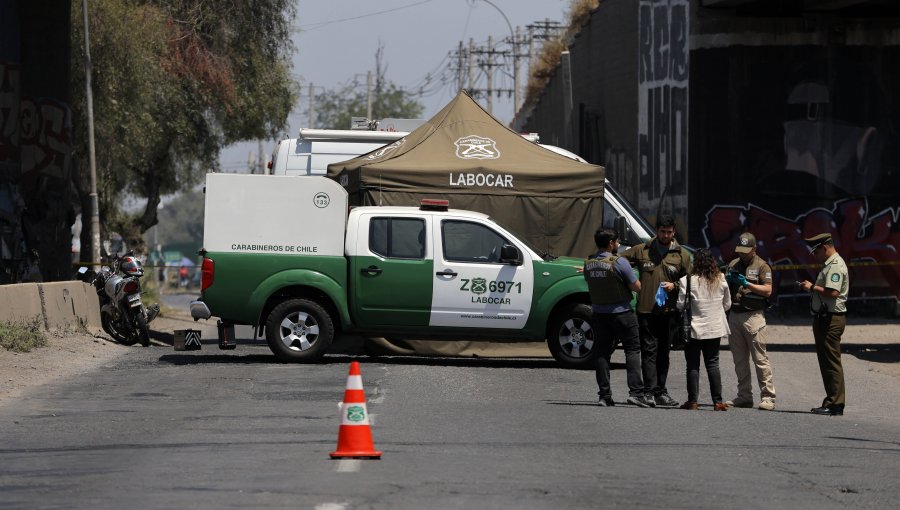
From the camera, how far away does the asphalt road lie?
8242mm

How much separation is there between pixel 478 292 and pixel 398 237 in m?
1.19

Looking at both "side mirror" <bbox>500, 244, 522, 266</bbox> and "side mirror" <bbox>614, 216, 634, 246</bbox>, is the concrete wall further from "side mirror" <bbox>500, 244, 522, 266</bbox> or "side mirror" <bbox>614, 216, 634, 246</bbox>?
"side mirror" <bbox>614, 216, 634, 246</bbox>

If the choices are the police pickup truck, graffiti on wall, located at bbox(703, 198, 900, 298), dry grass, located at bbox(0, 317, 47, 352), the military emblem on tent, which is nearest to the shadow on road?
the police pickup truck

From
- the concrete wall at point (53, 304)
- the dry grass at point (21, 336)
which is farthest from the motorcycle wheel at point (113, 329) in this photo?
the dry grass at point (21, 336)

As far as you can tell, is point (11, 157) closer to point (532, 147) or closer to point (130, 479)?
point (532, 147)

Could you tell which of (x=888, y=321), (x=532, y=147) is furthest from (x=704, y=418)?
(x=888, y=321)

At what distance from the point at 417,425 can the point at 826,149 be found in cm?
1891

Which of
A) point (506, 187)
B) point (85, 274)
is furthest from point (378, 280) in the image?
point (85, 274)

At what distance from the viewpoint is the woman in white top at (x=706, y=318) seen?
13609mm

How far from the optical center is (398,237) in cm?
1698

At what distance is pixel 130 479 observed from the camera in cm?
861

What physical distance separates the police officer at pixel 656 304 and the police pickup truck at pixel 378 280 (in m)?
2.84

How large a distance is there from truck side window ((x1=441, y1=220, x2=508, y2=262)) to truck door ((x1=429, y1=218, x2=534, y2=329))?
0.10 metres

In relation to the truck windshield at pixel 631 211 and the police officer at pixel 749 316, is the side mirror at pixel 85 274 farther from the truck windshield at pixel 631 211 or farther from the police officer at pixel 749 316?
the police officer at pixel 749 316
